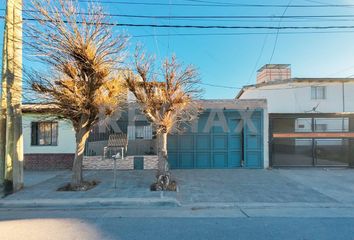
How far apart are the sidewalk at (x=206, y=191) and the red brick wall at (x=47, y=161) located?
0.67 metres

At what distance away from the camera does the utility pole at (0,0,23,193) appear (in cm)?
795

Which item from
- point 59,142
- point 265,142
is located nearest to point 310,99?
point 265,142

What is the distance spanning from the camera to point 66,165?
41.0ft

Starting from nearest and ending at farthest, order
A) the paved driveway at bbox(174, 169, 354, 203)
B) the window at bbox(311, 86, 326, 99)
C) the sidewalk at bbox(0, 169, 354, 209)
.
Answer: the sidewalk at bbox(0, 169, 354, 209) < the paved driveway at bbox(174, 169, 354, 203) < the window at bbox(311, 86, 326, 99)

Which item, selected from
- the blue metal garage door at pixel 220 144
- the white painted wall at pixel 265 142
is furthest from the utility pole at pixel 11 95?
the white painted wall at pixel 265 142

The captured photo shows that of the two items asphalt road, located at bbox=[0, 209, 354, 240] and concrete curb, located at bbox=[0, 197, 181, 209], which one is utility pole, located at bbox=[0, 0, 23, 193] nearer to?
concrete curb, located at bbox=[0, 197, 181, 209]

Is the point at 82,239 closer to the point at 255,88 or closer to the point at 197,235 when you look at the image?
the point at 197,235

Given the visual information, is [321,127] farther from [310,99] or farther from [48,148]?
[48,148]

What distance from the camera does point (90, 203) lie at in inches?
277

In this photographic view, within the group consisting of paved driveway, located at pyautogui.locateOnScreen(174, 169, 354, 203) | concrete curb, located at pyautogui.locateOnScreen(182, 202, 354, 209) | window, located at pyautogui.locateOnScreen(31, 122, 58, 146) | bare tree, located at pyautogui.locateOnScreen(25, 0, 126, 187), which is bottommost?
concrete curb, located at pyautogui.locateOnScreen(182, 202, 354, 209)

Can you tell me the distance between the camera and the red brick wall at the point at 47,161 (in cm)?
1247

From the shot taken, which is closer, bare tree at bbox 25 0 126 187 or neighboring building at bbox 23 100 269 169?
bare tree at bbox 25 0 126 187

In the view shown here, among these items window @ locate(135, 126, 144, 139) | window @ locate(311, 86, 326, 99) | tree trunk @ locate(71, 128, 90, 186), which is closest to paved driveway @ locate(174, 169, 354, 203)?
window @ locate(135, 126, 144, 139)

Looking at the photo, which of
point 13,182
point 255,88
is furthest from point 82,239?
point 255,88
